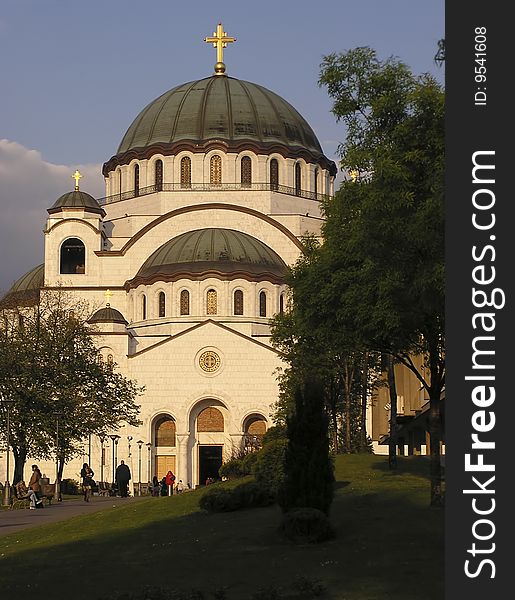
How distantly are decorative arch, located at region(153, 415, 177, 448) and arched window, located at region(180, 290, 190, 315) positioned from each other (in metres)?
6.49

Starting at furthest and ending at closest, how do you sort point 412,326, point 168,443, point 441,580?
point 168,443 < point 412,326 < point 441,580

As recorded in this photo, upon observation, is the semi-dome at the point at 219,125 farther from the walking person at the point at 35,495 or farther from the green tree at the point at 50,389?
the walking person at the point at 35,495

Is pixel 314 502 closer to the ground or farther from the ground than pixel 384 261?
closer to the ground

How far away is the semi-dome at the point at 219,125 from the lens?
8038cm

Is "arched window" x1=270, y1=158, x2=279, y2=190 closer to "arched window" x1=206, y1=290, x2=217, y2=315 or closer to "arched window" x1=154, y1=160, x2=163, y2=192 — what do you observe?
"arched window" x1=154, y1=160, x2=163, y2=192

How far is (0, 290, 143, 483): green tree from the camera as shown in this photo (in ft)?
157

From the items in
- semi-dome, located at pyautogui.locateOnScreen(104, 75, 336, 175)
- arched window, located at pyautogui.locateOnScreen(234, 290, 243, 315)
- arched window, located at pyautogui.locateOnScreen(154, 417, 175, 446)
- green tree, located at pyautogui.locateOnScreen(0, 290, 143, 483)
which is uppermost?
semi-dome, located at pyautogui.locateOnScreen(104, 75, 336, 175)

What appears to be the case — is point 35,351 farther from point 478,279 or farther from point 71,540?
point 478,279

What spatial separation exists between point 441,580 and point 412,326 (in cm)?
995

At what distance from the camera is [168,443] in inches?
2776

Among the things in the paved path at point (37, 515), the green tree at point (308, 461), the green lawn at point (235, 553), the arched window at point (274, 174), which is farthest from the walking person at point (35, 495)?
the arched window at point (274, 174)

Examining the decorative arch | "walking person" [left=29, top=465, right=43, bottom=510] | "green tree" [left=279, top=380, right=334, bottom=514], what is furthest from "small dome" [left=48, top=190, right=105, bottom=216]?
"green tree" [left=279, top=380, right=334, bottom=514]

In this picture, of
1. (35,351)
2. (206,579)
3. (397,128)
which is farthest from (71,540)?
(35,351)

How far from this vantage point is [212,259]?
73.6 m
